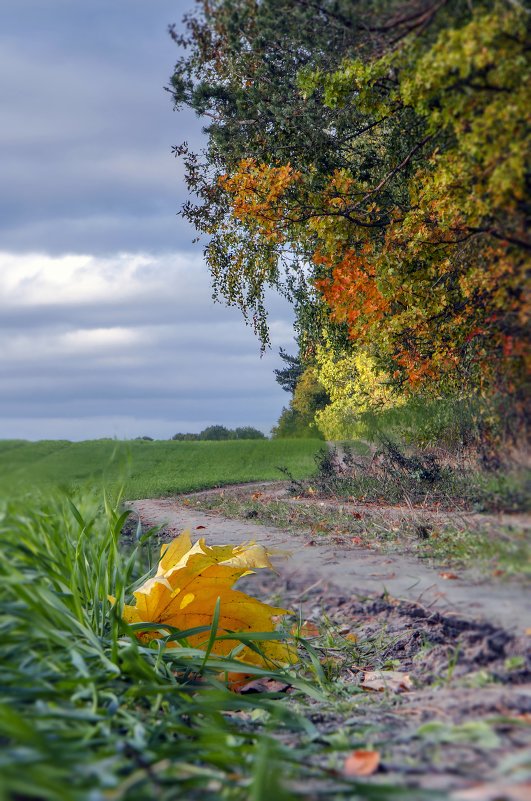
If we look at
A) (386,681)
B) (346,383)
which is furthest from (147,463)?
(346,383)

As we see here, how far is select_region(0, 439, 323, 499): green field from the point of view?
7.69 ft

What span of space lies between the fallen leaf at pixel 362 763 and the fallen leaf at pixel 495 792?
0.71ft

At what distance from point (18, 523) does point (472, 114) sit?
72.5 inches

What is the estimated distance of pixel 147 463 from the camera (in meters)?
6.09

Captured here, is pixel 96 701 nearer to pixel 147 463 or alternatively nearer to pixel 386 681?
pixel 386 681

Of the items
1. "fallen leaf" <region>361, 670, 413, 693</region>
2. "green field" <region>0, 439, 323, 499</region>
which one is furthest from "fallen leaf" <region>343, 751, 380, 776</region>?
"green field" <region>0, 439, 323, 499</region>

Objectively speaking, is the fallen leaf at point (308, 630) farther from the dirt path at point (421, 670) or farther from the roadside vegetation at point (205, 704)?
the roadside vegetation at point (205, 704)

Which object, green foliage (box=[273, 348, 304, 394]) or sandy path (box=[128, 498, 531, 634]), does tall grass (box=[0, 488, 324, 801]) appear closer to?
sandy path (box=[128, 498, 531, 634])

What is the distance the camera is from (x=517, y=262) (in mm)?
2092

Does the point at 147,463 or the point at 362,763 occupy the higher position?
the point at 147,463

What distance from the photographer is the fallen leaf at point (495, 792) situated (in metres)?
1.11

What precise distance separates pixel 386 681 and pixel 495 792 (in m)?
1.44

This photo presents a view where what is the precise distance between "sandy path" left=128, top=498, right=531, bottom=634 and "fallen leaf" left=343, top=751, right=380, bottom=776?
32.8 inches

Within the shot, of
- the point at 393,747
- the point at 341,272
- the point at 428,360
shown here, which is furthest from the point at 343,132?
the point at 393,747
